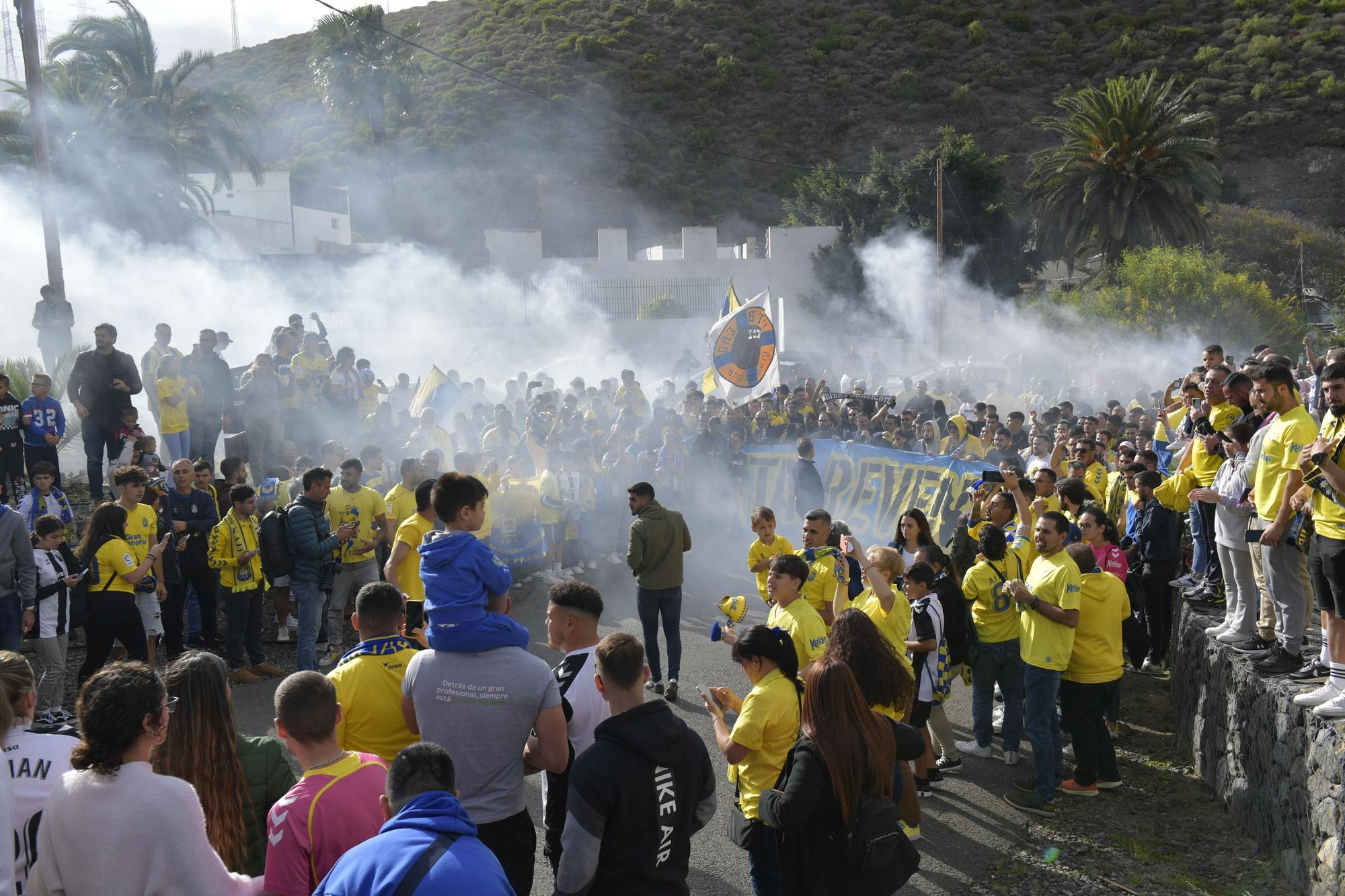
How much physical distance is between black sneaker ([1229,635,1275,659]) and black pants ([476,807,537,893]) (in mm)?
4992

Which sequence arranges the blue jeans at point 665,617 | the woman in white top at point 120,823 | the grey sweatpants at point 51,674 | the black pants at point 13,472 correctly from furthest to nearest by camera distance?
the black pants at point 13,472
the blue jeans at point 665,617
the grey sweatpants at point 51,674
the woman in white top at point 120,823

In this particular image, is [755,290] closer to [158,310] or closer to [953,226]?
[953,226]

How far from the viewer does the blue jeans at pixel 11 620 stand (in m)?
7.65

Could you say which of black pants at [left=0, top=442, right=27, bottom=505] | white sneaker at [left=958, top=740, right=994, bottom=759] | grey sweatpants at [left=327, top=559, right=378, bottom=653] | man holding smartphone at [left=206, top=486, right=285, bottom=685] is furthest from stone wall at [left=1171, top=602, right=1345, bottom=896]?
black pants at [left=0, top=442, right=27, bottom=505]

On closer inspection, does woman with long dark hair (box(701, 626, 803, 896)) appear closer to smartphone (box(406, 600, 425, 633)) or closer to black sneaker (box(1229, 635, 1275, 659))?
smartphone (box(406, 600, 425, 633))

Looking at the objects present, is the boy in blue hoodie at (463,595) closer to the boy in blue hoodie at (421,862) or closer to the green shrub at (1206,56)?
the boy in blue hoodie at (421,862)

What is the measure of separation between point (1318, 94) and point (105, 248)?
64.2 m

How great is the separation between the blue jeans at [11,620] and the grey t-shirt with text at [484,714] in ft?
17.1

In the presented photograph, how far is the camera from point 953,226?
4381 cm

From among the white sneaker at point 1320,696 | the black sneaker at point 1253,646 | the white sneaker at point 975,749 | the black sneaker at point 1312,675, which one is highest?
the white sneaker at point 1320,696

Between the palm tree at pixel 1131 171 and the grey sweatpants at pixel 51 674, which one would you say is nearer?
the grey sweatpants at pixel 51 674

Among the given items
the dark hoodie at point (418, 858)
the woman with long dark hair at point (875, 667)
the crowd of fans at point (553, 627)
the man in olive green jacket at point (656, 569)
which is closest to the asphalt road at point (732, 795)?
the crowd of fans at point (553, 627)

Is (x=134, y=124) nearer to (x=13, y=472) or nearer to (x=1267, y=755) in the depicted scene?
(x=13, y=472)

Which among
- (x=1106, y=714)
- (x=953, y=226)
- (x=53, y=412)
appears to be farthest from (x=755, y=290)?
(x=1106, y=714)
